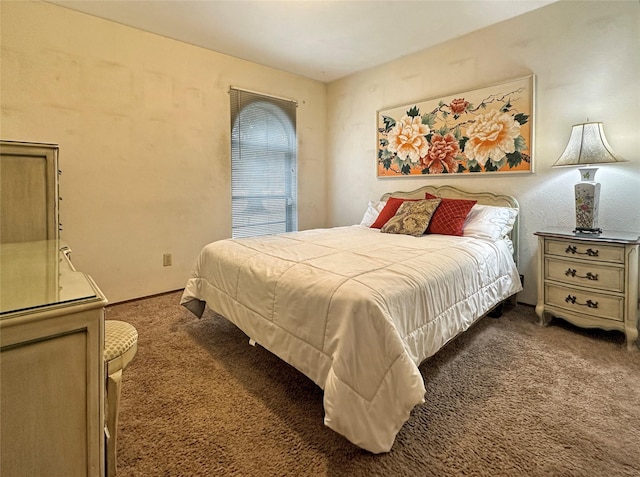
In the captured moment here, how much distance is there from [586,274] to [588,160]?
0.80 meters

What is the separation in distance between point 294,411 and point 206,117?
121 inches

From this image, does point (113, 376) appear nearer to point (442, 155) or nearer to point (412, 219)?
point (412, 219)

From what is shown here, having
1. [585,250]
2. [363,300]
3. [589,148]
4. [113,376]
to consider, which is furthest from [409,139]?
[113,376]

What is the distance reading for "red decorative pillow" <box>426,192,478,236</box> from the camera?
2.79 metres

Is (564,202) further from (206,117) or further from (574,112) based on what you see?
(206,117)

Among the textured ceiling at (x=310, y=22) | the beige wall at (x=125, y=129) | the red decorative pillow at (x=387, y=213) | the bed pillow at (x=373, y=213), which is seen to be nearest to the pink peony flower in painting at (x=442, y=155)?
the red decorative pillow at (x=387, y=213)

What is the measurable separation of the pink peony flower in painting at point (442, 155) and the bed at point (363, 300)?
735 millimetres

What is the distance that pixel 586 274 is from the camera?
7.52 feet

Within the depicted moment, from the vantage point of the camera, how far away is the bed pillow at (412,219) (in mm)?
2857

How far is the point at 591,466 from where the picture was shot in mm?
1270

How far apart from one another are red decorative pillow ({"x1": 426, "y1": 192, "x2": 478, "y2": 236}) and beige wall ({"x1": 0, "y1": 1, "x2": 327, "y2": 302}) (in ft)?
7.39

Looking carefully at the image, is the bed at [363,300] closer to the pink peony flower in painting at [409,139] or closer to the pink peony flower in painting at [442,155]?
the pink peony flower in painting at [442,155]

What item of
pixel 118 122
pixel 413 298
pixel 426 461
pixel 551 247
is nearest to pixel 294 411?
pixel 426 461

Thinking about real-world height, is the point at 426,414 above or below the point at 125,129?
below
